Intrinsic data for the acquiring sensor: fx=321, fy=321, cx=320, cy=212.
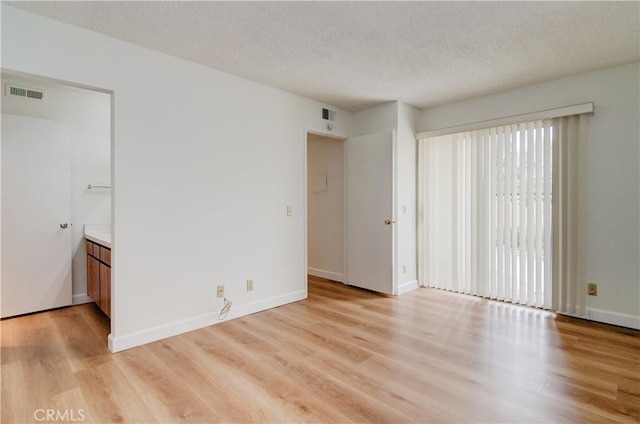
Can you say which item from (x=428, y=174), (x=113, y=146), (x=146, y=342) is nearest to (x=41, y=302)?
(x=146, y=342)

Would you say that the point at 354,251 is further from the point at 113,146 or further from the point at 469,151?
the point at 113,146

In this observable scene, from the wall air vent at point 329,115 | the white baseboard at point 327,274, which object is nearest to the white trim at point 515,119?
the wall air vent at point 329,115

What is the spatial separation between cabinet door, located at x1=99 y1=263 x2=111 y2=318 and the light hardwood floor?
7.9 inches

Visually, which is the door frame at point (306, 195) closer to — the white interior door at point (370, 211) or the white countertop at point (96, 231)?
→ the white interior door at point (370, 211)

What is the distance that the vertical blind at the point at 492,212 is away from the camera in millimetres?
3432

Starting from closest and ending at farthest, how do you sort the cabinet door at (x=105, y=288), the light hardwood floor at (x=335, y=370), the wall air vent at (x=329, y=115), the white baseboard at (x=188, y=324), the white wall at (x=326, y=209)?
the light hardwood floor at (x=335, y=370)
the white baseboard at (x=188, y=324)
the cabinet door at (x=105, y=288)
the wall air vent at (x=329, y=115)
the white wall at (x=326, y=209)

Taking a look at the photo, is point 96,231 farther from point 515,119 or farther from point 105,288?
point 515,119

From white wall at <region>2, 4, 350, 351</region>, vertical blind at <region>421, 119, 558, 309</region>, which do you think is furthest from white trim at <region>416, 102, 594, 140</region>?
white wall at <region>2, 4, 350, 351</region>

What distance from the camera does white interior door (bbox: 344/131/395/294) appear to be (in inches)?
161

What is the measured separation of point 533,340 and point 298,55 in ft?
10.3

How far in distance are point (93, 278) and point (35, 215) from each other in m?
0.89

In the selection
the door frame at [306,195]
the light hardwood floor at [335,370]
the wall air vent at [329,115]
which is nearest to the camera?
the light hardwood floor at [335,370]

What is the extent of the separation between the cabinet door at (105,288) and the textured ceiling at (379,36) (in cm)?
203

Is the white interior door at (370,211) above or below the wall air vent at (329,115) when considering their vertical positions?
below
